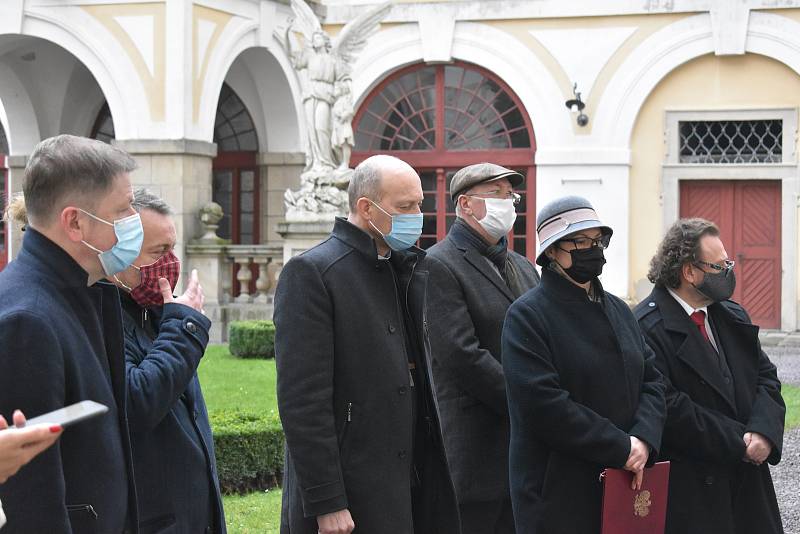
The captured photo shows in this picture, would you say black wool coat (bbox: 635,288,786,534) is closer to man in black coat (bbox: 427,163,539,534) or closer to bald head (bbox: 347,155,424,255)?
man in black coat (bbox: 427,163,539,534)

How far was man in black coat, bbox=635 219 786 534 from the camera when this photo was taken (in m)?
4.93

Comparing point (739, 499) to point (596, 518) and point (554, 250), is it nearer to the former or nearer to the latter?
point (596, 518)

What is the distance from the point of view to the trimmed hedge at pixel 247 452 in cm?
790

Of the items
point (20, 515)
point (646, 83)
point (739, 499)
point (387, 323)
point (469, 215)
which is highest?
point (646, 83)

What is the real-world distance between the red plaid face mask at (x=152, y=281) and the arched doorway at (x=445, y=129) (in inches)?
636

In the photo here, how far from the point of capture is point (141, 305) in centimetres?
429

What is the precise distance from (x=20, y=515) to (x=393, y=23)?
18.3m

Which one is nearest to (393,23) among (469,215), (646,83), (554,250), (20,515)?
(646,83)

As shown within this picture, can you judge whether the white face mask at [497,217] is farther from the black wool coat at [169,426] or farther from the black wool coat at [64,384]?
the black wool coat at [64,384]

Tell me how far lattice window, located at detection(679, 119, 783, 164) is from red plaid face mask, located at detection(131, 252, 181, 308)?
16131 millimetres

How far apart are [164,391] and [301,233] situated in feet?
42.8

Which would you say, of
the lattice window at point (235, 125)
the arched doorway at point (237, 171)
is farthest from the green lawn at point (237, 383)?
the lattice window at point (235, 125)

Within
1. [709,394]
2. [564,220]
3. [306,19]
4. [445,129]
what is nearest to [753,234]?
[445,129]

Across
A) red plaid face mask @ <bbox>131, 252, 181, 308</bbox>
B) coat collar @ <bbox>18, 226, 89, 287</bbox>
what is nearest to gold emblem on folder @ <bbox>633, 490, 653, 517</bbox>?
red plaid face mask @ <bbox>131, 252, 181, 308</bbox>
